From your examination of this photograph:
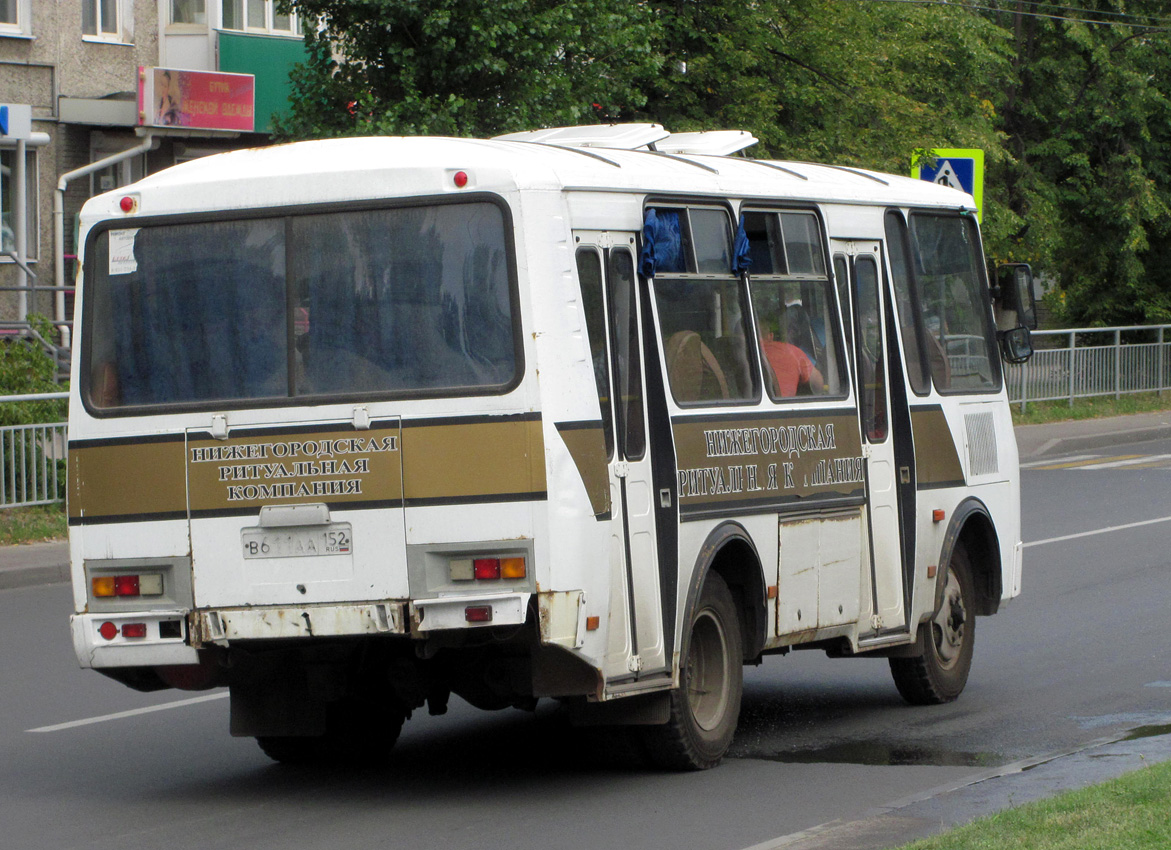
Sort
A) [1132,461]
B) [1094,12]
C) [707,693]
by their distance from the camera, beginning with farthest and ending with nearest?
[1094,12] < [1132,461] < [707,693]

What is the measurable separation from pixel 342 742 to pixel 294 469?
182 cm

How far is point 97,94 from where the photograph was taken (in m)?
29.9

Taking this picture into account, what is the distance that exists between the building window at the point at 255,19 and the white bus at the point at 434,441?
2391cm

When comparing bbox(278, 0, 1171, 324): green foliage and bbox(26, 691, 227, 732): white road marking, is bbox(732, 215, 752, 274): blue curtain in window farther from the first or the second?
bbox(278, 0, 1171, 324): green foliage

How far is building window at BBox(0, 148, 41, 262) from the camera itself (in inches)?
1136

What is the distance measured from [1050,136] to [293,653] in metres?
34.6

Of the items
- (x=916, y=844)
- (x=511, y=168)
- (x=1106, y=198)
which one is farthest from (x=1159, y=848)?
(x=1106, y=198)

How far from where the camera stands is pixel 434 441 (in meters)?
7.38

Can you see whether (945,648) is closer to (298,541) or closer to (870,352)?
(870,352)

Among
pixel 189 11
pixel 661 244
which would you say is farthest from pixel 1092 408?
pixel 661 244

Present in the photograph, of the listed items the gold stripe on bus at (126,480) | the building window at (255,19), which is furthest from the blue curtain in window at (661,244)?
the building window at (255,19)

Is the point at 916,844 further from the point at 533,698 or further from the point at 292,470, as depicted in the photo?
the point at 292,470

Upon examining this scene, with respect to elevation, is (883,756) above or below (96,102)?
below

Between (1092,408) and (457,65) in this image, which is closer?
(457,65)
